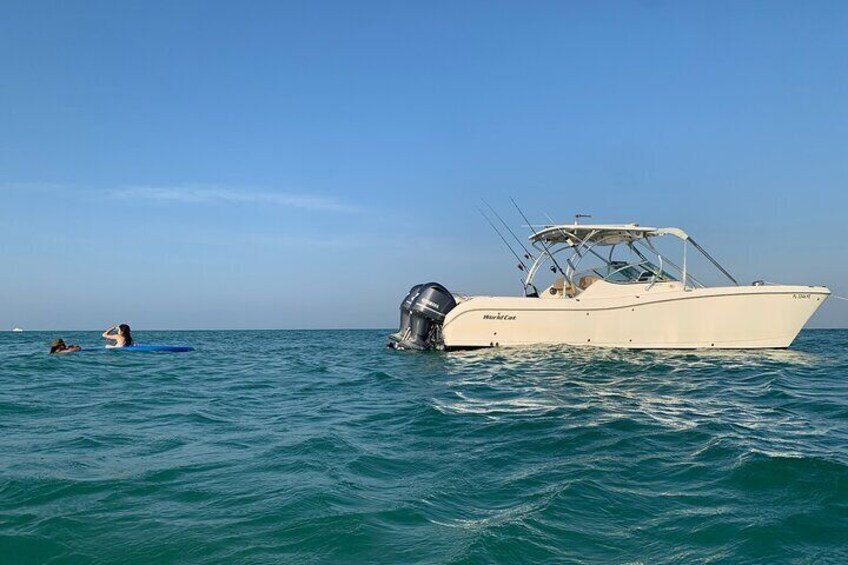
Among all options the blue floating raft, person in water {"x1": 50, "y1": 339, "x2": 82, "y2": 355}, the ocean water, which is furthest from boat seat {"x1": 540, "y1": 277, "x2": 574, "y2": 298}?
person in water {"x1": 50, "y1": 339, "x2": 82, "y2": 355}

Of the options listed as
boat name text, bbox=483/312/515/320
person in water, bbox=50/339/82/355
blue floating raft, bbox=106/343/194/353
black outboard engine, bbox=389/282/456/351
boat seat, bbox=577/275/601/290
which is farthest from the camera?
blue floating raft, bbox=106/343/194/353

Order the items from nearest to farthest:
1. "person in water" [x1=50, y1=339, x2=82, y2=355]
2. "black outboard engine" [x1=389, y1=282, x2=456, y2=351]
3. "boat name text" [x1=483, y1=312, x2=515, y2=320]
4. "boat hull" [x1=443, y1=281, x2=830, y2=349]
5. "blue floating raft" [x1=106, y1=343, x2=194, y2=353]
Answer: "boat hull" [x1=443, y1=281, x2=830, y2=349], "boat name text" [x1=483, y1=312, x2=515, y2=320], "black outboard engine" [x1=389, y1=282, x2=456, y2=351], "person in water" [x1=50, y1=339, x2=82, y2=355], "blue floating raft" [x1=106, y1=343, x2=194, y2=353]

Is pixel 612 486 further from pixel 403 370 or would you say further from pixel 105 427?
pixel 403 370

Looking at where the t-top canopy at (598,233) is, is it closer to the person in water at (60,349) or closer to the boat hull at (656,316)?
the boat hull at (656,316)

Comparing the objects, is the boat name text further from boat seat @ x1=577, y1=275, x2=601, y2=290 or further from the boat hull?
boat seat @ x1=577, y1=275, x2=601, y2=290

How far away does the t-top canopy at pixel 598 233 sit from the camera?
60.9 ft

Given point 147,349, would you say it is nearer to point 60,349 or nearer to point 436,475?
point 60,349

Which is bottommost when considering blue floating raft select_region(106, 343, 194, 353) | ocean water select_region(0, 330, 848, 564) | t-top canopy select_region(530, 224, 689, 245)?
ocean water select_region(0, 330, 848, 564)

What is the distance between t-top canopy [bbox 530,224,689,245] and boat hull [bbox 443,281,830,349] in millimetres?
1816

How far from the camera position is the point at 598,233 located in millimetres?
19406

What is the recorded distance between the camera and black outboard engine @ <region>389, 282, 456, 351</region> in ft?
64.4

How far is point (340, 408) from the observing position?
872 cm

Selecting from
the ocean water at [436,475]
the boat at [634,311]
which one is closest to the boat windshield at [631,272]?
the boat at [634,311]

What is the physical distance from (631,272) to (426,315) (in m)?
6.39
